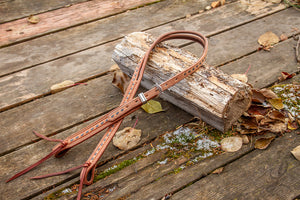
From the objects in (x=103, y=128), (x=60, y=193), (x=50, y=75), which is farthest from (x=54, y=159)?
(x=50, y=75)

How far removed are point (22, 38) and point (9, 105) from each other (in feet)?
2.82

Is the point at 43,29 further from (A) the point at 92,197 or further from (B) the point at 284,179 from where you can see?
(B) the point at 284,179

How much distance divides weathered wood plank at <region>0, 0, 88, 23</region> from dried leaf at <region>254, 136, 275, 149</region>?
7.63 feet

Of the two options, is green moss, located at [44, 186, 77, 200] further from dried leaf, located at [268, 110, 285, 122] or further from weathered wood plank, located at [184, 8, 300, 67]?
weathered wood plank, located at [184, 8, 300, 67]

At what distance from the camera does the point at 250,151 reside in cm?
151

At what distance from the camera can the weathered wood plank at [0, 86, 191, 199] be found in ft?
4.64

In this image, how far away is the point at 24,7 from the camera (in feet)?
9.55

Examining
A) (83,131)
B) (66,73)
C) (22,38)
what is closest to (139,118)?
(83,131)

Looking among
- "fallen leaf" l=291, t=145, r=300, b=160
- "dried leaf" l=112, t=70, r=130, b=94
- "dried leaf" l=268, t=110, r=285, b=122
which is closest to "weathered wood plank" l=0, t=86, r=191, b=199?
"dried leaf" l=112, t=70, r=130, b=94

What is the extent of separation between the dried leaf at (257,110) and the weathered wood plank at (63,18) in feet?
5.63

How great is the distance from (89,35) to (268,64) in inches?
59.6

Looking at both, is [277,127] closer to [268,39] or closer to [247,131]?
[247,131]

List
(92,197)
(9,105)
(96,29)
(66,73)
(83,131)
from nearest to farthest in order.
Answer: (92,197) → (83,131) → (9,105) → (66,73) → (96,29)

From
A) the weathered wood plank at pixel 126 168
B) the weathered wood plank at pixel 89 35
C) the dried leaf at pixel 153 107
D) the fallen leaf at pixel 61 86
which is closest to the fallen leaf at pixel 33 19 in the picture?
the weathered wood plank at pixel 89 35
